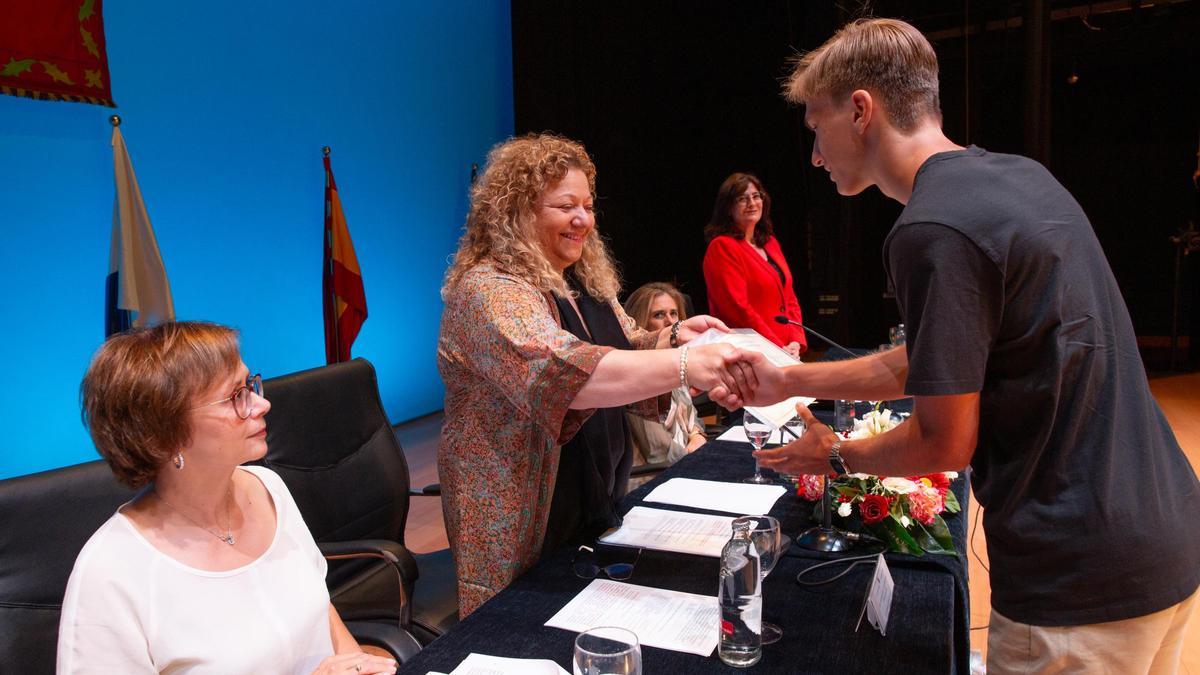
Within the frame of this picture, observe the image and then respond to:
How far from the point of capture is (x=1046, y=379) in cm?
112

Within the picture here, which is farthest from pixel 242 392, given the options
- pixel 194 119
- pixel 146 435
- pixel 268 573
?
pixel 194 119

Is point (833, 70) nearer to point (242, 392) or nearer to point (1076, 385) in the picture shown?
point (1076, 385)

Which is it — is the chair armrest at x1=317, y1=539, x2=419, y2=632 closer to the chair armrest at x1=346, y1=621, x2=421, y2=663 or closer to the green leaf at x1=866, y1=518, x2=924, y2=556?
the chair armrest at x1=346, y1=621, x2=421, y2=663

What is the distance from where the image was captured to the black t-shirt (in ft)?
3.60

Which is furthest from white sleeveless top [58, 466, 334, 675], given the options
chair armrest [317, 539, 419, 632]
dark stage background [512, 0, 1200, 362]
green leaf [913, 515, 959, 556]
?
dark stage background [512, 0, 1200, 362]

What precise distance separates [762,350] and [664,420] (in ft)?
3.54

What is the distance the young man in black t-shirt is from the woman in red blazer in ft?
10.1

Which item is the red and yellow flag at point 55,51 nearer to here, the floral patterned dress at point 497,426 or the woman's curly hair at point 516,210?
the woman's curly hair at point 516,210

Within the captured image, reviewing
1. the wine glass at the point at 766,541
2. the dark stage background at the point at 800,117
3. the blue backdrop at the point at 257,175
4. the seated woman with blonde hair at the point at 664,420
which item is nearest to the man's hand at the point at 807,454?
the wine glass at the point at 766,541

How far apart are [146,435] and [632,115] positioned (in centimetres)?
666

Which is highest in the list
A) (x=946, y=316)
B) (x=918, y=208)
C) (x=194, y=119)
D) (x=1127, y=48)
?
(x=1127, y=48)

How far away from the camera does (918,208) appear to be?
→ 1136 mm

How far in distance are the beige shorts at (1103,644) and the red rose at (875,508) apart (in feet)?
1.46

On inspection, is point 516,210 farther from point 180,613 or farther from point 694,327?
point 180,613
